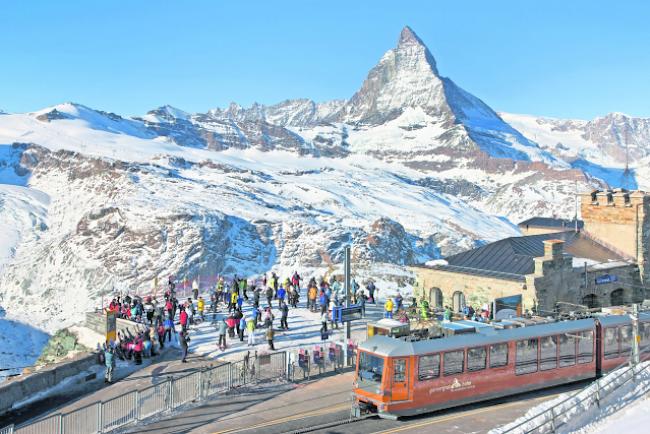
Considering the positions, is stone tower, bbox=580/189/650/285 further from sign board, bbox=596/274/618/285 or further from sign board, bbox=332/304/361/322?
sign board, bbox=332/304/361/322

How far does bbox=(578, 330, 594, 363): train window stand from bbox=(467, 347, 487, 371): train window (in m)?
4.48

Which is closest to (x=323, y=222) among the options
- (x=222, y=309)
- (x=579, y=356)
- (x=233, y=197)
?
(x=233, y=197)

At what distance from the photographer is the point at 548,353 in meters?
22.4

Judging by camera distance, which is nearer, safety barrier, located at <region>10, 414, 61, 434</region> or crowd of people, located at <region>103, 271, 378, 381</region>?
safety barrier, located at <region>10, 414, 61, 434</region>

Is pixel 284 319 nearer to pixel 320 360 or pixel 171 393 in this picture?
pixel 320 360

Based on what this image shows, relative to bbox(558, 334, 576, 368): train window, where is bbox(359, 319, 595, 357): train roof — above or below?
above

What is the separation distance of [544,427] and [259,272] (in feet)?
347

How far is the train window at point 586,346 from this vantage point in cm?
2327

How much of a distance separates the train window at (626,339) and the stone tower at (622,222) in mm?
13754

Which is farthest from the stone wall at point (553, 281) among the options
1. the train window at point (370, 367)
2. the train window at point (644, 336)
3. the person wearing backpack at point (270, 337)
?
the train window at point (370, 367)

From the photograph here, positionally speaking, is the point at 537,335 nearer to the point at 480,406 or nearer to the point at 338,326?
the point at 480,406

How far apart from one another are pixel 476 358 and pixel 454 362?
87 centimetres

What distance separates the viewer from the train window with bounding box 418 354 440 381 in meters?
19.5

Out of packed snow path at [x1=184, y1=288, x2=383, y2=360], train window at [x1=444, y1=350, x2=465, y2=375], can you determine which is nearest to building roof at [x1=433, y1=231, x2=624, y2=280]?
packed snow path at [x1=184, y1=288, x2=383, y2=360]
